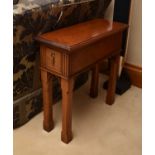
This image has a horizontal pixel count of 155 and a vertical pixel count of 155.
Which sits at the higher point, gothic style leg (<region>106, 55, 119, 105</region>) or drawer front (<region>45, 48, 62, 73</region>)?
drawer front (<region>45, 48, 62, 73</region>)

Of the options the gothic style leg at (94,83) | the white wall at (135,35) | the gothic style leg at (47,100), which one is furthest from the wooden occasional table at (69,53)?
the white wall at (135,35)

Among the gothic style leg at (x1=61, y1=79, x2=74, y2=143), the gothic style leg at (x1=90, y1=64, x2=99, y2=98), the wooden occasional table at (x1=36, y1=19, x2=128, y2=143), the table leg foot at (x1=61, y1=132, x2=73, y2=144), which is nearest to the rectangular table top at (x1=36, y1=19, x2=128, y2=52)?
the wooden occasional table at (x1=36, y1=19, x2=128, y2=143)

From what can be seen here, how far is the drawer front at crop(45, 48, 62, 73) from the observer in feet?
3.83

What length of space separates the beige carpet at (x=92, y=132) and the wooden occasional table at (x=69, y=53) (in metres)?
0.07

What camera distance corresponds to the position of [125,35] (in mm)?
1800

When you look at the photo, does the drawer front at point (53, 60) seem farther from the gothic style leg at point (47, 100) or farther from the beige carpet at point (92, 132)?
the beige carpet at point (92, 132)

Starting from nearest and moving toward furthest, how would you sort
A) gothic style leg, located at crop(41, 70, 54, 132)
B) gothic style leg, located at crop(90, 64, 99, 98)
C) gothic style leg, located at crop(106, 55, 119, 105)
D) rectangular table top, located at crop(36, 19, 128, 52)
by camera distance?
rectangular table top, located at crop(36, 19, 128, 52)
gothic style leg, located at crop(41, 70, 54, 132)
gothic style leg, located at crop(106, 55, 119, 105)
gothic style leg, located at crop(90, 64, 99, 98)

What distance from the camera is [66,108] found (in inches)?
49.6

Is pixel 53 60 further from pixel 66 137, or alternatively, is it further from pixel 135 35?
pixel 135 35

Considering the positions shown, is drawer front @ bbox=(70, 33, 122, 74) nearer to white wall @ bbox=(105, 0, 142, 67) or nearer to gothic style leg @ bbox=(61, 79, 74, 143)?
gothic style leg @ bbox=(61, 79, 74, 143)

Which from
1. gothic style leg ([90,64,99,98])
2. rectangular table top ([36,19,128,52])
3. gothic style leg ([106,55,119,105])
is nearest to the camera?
rectangular table top ([36,19,128,52])

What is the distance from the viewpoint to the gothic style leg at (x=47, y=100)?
1297 mm

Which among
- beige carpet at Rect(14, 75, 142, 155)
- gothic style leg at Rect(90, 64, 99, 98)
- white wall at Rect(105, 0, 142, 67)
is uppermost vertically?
white wall at Rect(105, 0, 142, 67)
